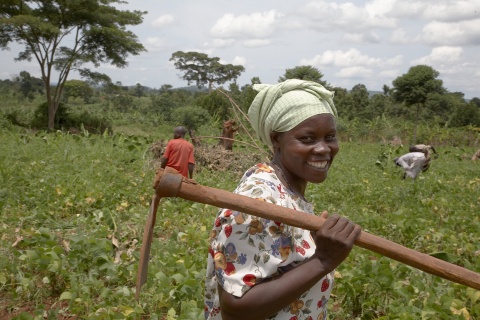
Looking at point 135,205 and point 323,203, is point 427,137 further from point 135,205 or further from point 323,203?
point 135,205

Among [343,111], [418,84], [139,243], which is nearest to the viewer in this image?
[139,243]

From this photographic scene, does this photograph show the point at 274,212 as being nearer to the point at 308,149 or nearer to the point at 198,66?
the point at 308,149

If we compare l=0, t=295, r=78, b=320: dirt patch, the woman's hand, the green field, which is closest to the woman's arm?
the woman's hand

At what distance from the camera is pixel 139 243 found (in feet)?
13.8

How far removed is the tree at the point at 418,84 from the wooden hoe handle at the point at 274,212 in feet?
71.0

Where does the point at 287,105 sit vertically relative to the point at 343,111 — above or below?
above

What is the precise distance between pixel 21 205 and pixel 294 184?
187 inches

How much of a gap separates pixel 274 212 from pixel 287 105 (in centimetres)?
35

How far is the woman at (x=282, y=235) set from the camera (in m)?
1.15

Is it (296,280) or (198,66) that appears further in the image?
(198,66)

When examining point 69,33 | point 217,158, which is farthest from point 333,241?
point 69,33

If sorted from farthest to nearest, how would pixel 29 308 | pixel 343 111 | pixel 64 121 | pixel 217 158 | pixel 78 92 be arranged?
pixel 78 92 < pixel 343 111 < pixel 64 121 < pixel 217 158 < pixel 29 308

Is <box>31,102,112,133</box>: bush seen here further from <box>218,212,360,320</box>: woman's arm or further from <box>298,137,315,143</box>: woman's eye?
<box>218,212,360,320</box>: woman's arm

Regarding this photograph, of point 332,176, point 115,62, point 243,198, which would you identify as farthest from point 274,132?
point 115,62
